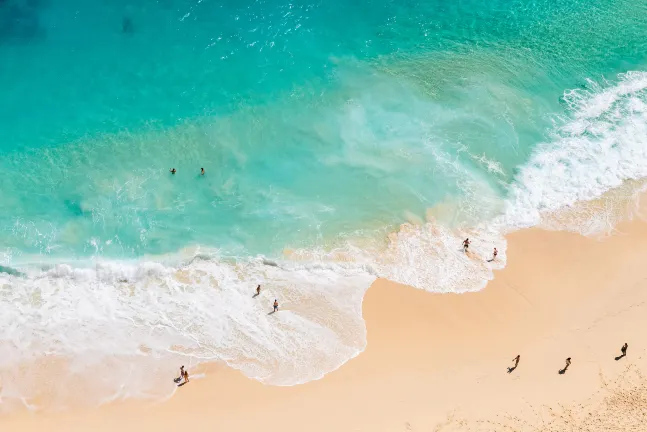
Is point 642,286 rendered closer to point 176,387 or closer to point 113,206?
point 176,387

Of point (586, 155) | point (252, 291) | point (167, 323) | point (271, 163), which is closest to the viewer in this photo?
point (167, 323)

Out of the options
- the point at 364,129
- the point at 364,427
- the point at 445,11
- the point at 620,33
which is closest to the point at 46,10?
the point at 364,129

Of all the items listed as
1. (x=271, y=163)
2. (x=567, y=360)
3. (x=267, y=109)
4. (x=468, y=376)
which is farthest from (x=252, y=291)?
(x=567, y=360)

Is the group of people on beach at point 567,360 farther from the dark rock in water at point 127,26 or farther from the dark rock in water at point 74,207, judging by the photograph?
the dark rock in water at point 127,26

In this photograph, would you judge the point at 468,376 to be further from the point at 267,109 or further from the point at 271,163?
the point at 267,109

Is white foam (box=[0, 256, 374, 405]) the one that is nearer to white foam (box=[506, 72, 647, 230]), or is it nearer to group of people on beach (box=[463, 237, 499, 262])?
group of people on beach (box=[463, 237, 499, 262])

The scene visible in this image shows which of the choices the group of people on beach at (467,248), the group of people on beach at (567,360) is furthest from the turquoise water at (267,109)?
the group of people on beach at (567,360)

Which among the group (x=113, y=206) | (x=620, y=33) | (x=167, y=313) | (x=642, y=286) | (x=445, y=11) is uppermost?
(x=445, y=11)
